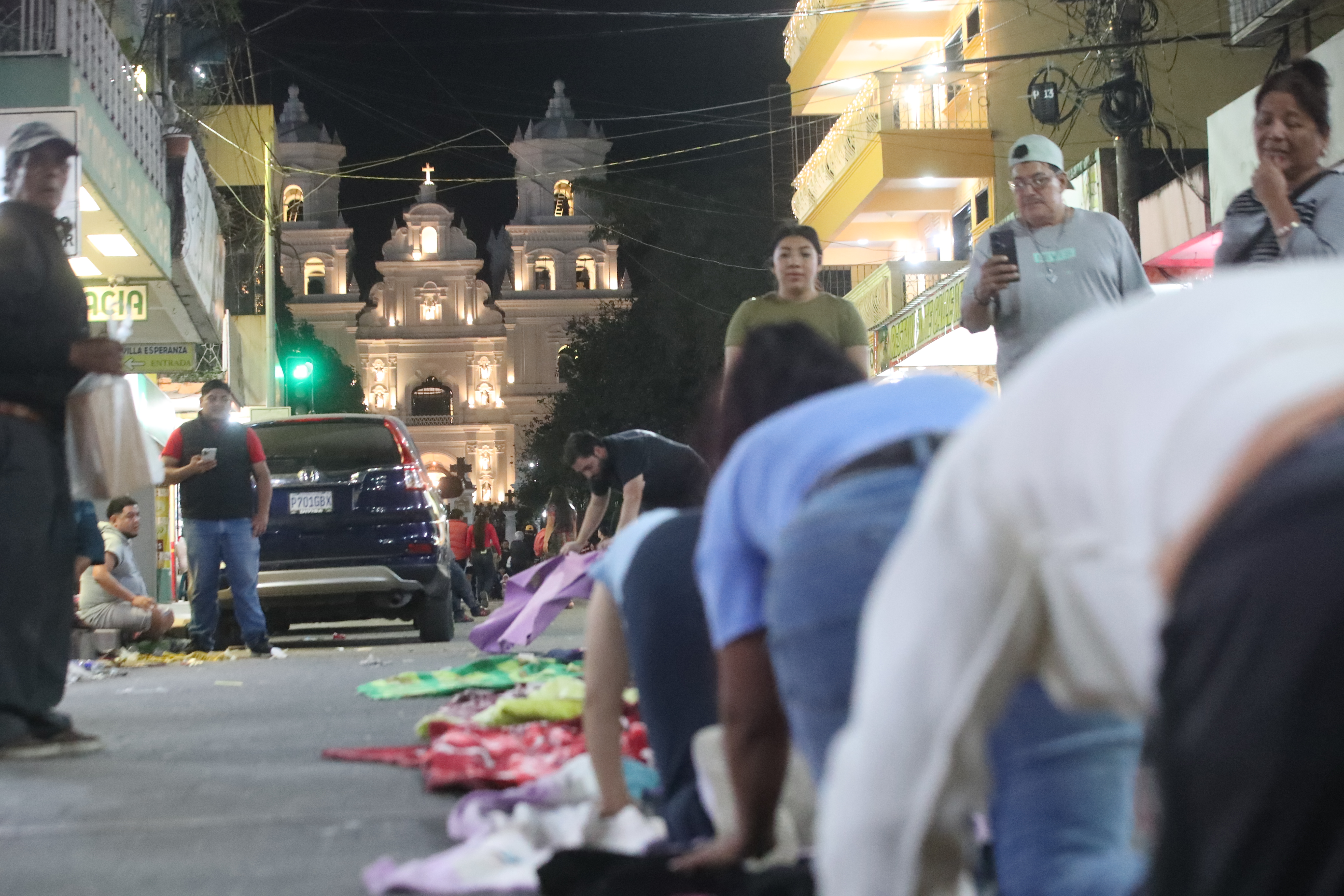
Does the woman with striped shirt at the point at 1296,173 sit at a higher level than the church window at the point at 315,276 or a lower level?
lower

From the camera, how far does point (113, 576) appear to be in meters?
12.1

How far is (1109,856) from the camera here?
6.79 feet

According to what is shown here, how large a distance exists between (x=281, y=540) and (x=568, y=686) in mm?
6388

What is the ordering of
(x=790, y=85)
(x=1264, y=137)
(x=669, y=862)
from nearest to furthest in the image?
(x=669, y=862) → (x=1264, y=137) → (x=790, y=85)

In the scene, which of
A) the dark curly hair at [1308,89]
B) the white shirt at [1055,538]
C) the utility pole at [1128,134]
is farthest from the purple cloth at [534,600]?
the utility pole at [1128,134]

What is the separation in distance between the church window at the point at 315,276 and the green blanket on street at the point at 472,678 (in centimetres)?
8406

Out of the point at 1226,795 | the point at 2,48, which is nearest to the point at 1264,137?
the point at 1226,795

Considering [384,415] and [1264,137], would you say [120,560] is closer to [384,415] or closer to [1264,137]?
[384,415]

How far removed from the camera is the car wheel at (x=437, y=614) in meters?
12.7

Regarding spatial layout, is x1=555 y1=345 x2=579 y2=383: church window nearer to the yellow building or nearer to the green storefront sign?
the yellow building

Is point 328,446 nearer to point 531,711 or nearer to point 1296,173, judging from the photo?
point 531,711

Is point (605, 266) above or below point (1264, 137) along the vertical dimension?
above

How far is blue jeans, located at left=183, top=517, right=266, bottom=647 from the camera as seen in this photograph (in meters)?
11.1

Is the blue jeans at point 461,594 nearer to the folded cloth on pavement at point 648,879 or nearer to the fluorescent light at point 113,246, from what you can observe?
the fluorescent light at point 113,246
